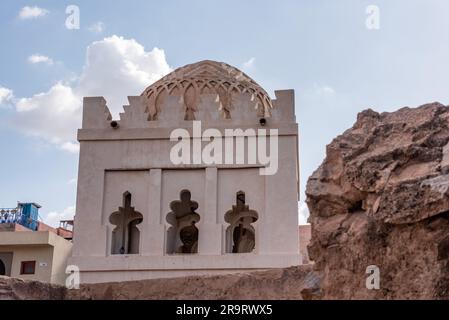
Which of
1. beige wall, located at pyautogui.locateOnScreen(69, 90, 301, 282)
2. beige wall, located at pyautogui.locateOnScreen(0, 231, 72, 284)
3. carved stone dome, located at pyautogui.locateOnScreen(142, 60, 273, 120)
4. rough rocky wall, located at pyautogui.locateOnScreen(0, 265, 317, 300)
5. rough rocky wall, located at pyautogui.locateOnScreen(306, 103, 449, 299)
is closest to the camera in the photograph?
rough rocky wall, located at pyautogui.locateOnScreen(306, 103, 449, 299)

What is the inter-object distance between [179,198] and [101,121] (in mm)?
2716

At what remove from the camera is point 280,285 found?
8727mm

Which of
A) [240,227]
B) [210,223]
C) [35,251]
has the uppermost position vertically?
[35,251]

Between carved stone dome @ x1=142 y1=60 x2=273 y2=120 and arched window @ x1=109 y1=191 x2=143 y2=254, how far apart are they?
2.24m

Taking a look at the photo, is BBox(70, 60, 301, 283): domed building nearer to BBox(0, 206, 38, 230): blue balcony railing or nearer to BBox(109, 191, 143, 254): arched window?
BBox(109, 191, 143, 254): arched window

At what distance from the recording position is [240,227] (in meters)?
18.7

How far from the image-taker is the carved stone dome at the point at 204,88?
1840 centimetres

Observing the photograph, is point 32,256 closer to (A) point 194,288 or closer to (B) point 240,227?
(B) point 240,227

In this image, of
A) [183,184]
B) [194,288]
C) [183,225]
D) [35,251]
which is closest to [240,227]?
[183,225]

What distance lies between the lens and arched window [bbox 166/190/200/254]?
57.8 ft

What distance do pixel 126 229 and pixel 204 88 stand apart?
3.85 meters

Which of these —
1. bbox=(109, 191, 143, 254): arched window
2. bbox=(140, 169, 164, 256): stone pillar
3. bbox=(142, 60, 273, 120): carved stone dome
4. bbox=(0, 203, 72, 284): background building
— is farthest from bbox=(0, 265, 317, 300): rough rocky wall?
bbox=(0, 203, 72, 284): background building

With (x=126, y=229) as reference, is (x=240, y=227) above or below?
above

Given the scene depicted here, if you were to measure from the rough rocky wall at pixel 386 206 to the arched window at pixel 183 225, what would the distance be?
1171cm
